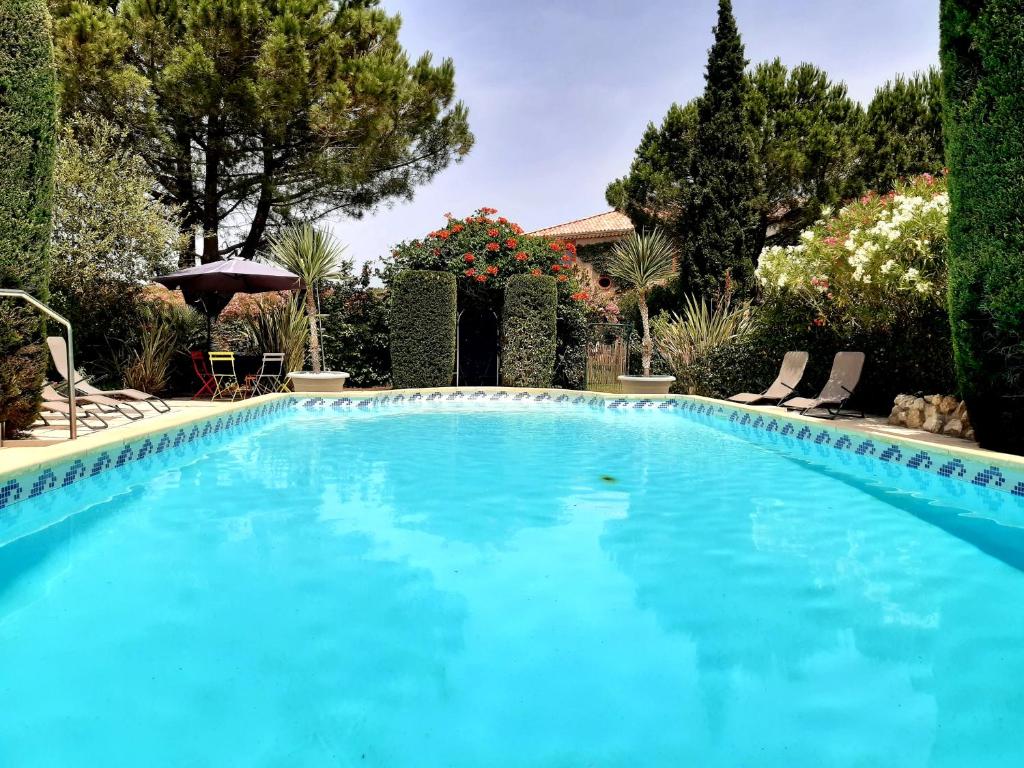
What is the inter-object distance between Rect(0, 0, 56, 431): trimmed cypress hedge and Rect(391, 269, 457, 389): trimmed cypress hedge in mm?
7600

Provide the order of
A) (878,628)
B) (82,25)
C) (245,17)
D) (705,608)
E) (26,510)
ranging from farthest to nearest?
(245,17)
(82,25)
(26,510)
(705,608)
(878,628)

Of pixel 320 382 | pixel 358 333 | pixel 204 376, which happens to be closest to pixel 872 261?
pixel 320 382

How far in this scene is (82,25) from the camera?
1368 cm

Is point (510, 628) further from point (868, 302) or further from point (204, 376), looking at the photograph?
point (204, 376)

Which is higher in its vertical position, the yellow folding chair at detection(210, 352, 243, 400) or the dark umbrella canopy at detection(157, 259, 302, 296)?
the dark umbrella canopy at detection(157, 259, 302, 296)

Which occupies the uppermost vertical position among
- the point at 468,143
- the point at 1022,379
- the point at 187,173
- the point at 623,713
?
the point at 468,143

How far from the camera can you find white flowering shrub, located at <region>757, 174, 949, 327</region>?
7977 mm

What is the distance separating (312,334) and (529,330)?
423cm

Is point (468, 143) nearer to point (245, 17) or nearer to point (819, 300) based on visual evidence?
point (245, 17)

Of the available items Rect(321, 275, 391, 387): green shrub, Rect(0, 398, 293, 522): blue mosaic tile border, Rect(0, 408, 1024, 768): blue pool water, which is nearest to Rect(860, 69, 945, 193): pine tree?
Rect(321, 275, 391, 387): green shrub

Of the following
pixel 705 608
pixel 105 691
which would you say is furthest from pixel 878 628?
pixel 105 691

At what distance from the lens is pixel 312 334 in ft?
43.6

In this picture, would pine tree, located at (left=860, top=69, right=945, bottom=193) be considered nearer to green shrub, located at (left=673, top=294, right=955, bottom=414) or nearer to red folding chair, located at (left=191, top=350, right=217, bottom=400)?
green shrub, located at (left=673, top=294, right=955, bottom=414)

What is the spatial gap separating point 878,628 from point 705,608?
0.74 meters
